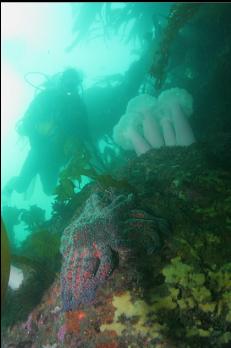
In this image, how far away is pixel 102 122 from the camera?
16.1m

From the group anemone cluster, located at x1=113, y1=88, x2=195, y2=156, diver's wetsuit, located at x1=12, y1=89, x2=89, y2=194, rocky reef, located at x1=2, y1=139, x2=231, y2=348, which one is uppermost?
diver's wetsuit, located at x1=12, y1=89, x2=89, y2=194

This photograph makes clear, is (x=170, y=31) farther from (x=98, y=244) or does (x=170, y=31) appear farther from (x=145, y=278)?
(x=145, y=278)

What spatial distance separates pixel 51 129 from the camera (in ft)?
49.6

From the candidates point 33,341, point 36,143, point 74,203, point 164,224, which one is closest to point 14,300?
point 33,341

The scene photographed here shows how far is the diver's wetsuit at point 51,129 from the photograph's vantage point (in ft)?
48.3

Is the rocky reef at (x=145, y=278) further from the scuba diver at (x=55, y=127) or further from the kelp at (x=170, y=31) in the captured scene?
the scuba diver at (x=55, y=127)

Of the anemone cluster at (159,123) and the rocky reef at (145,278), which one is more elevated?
the anemone cluster at (159,123)

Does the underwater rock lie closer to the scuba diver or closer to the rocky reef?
the rocky reef

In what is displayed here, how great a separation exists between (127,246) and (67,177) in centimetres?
543

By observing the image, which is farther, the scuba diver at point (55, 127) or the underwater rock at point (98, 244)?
the scuba diver at point (55, 127)

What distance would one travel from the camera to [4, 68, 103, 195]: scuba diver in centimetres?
1463

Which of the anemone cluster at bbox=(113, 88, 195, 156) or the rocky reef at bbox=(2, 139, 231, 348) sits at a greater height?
the anemone cluster at bbox=(113, 88, 195, 156)

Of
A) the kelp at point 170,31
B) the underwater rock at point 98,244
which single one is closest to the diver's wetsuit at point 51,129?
the kelp at point 170,31

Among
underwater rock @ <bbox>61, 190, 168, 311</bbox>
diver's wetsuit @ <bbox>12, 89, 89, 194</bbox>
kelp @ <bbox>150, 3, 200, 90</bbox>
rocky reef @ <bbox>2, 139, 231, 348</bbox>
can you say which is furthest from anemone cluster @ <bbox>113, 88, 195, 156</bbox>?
diver's wetsuit @ <bbox>12, 89, 89, 194</bbox>
